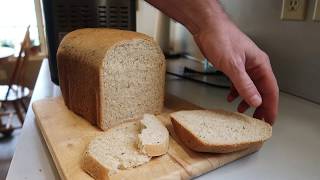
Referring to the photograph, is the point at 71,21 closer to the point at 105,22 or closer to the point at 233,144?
the point at 105,22

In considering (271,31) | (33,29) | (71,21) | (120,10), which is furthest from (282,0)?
(33,29)

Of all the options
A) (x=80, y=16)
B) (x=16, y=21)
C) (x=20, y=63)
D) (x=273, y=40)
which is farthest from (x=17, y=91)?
(x=273, y=40)

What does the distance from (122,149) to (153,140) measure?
0.20 feet

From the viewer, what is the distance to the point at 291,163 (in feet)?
1.76

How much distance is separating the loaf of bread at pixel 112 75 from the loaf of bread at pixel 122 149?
4.0 inches

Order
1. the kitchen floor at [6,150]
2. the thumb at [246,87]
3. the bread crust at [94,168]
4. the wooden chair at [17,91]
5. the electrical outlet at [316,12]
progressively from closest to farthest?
the bread crust at [94,168]
the thumb at [246,87]
the electrical outlet at [316,12]
the kitchen floor at [6,150]
the wooden chair at [17,91]

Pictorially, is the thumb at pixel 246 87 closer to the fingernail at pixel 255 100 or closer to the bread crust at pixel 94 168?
the fingernail at pixel 255 100

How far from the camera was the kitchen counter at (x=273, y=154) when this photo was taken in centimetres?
51

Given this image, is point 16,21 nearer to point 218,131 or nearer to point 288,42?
point 288,42

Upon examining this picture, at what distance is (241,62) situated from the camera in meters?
0.60

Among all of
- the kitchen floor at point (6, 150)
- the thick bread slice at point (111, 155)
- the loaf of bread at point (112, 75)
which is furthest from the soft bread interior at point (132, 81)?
the kitchen floor at point (6, 150)

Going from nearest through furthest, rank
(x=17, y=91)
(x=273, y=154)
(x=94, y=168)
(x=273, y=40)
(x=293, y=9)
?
(x=94, y=168) < (x=273, y=154) < (x=293, y=9) < (x=273, y=40) < (x=17, y=91)

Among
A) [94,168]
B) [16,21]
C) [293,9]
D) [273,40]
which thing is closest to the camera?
[94,168]

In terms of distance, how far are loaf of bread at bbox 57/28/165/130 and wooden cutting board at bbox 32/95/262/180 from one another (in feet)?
0.15
